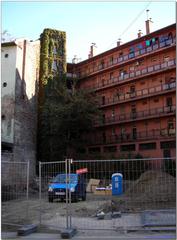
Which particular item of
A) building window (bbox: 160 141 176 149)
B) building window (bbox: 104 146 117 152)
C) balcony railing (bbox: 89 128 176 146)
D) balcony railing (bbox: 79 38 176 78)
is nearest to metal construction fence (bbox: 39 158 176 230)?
building window (bbox: 160 141 176 149)

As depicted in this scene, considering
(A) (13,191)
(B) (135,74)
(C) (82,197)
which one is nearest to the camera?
(A) (13,191)

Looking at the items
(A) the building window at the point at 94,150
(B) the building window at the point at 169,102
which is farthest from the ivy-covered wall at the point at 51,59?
(B) the building window at the point at 169,102

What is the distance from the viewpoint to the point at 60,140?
37094 mm

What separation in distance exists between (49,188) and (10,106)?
23.6 meters

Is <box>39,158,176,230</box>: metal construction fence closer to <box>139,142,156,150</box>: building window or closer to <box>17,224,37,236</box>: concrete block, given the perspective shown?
<box>17,224,37,236</box>: concrete block

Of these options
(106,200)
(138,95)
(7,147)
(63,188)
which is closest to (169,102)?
(138,95)

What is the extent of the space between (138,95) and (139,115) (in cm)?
291

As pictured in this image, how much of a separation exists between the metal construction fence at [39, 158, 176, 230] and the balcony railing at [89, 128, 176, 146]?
71.0ft

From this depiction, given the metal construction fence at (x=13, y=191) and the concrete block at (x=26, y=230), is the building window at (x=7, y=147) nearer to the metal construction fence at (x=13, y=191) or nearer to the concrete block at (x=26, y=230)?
the metal construction fence at (x=13, y=191)

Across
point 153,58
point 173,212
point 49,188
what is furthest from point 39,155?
point 173,212

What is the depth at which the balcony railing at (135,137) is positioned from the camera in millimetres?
38069

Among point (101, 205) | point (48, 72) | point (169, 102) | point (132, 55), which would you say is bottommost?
point (101, 205)

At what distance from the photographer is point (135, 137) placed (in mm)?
41656

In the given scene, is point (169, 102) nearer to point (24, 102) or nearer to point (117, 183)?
point (24, 102)
